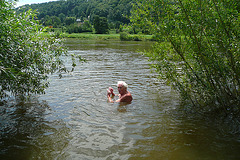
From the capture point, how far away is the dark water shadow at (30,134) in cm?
572

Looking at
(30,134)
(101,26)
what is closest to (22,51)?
(30,134)

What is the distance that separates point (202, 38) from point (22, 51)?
6062 mm

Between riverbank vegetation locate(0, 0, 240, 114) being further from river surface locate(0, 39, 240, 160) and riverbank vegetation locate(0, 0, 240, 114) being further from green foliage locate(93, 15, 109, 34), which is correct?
green foliage locate(93, 15, 109, 34)

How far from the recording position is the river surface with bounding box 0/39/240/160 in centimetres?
574

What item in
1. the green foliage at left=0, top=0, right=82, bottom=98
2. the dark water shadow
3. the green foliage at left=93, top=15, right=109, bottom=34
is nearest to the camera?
the dark water shadow

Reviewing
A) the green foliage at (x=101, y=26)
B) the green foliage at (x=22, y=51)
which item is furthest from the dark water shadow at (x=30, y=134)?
the green foliage at (x=101, y=26)

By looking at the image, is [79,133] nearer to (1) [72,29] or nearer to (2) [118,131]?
(2) [118,131]

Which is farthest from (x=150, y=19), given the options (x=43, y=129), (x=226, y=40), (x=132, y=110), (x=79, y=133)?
(x=43, y=129)

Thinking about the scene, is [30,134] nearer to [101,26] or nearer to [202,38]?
[202,38]

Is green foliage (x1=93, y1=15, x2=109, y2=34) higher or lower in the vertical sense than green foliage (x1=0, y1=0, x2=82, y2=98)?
higher

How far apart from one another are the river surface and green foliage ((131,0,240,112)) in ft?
4.42

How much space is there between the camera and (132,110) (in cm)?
905

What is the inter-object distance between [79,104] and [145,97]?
3.49 metres

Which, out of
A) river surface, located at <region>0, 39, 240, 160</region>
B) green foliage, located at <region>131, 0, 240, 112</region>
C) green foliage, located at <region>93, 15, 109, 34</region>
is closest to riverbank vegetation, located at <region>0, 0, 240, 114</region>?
green foliage, located at <region>131, 0, 240, 112</region>
